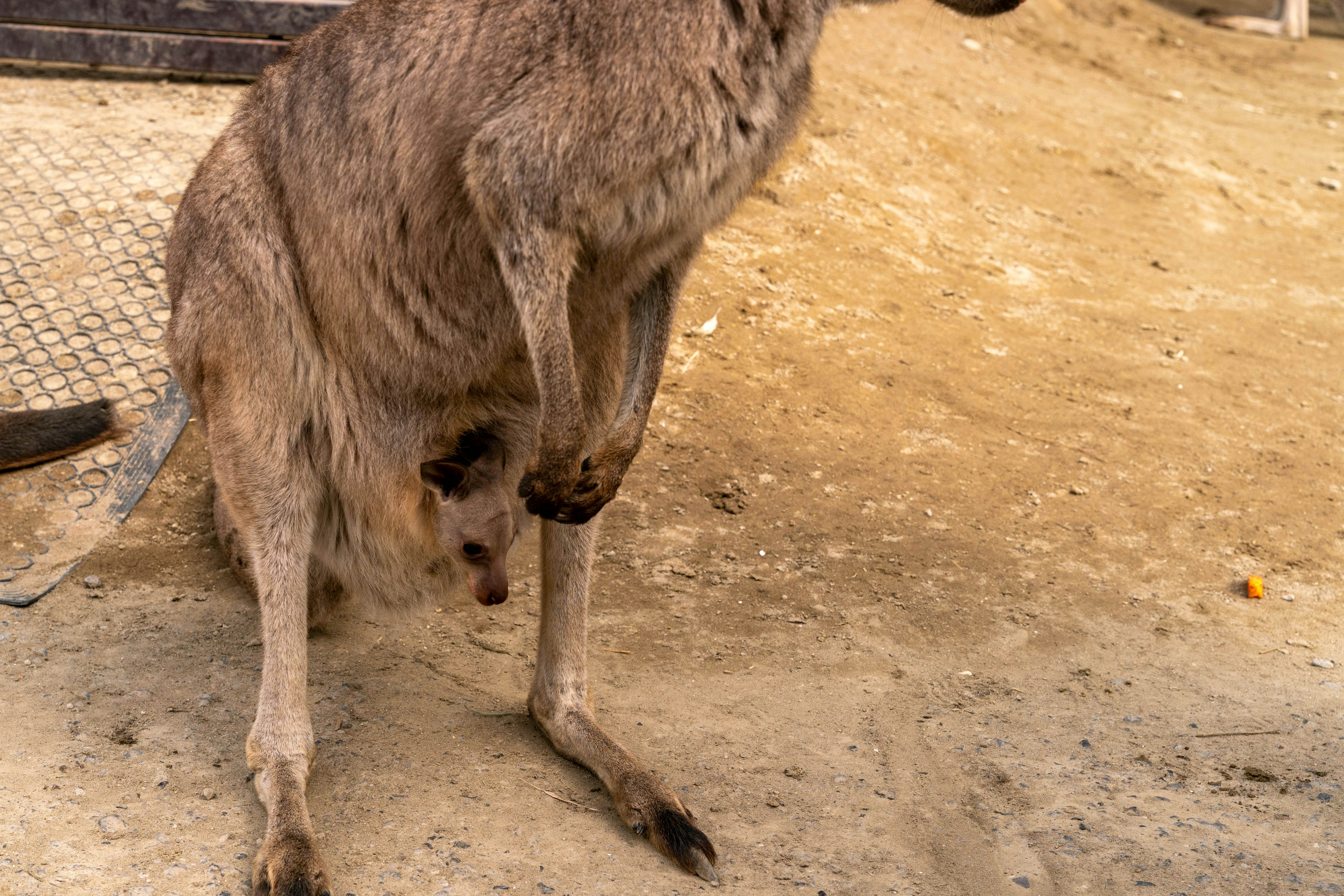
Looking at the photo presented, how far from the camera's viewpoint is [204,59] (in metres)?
5.58

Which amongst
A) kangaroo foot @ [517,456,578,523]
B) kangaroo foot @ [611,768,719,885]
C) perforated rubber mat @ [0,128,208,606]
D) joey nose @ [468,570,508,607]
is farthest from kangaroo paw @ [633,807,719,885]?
perforated rubber mat @ [0,128,208,606]

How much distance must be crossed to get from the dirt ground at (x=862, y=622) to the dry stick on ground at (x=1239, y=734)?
0.06 ft

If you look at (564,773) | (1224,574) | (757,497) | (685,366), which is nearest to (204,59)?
(685,366)

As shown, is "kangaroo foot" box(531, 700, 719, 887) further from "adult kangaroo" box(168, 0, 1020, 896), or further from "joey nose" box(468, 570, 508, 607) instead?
"joey nose" box(468, 570, 508, 607)

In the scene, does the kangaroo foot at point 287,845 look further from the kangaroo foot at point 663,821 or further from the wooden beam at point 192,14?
the wooden beam at point 192,14

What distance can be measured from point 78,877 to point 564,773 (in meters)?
1.08

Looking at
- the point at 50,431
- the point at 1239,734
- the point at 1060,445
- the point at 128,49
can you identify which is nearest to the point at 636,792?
the point at 1239,734

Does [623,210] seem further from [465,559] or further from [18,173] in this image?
[18,173]

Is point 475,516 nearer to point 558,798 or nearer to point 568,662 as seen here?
point 568,662

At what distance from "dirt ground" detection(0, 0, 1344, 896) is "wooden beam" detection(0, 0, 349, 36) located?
296 mm

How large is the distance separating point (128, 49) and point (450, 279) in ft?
12.5

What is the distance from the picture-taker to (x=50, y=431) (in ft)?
13.1

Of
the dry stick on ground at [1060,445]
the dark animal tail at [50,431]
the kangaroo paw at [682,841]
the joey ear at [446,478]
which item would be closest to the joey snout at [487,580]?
the joey ear at [446,478]

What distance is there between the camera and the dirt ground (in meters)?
2.67
